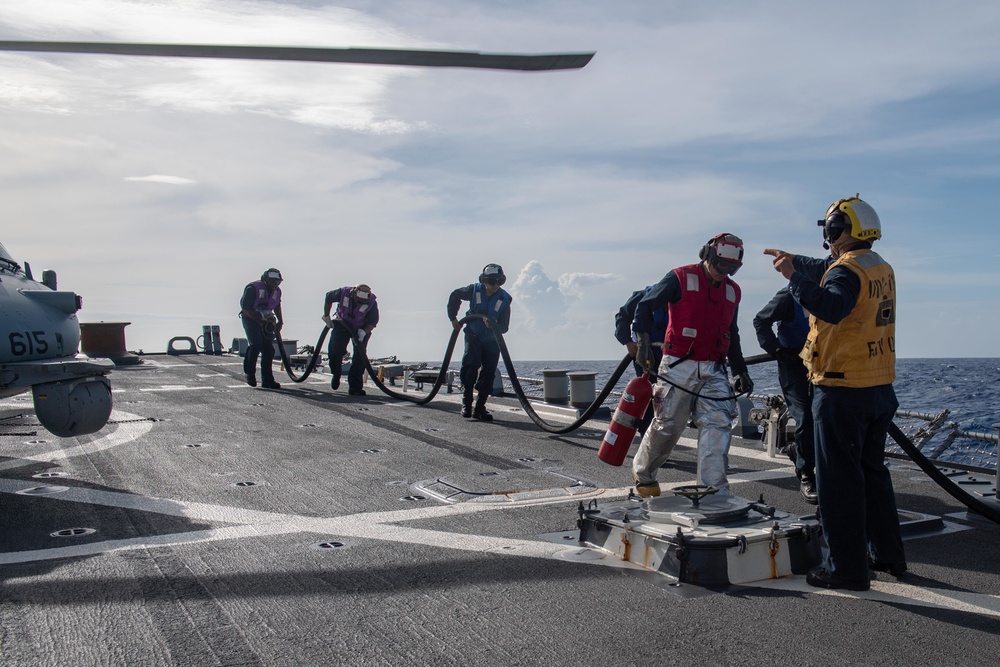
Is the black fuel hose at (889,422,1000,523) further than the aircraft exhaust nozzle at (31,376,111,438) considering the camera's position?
No

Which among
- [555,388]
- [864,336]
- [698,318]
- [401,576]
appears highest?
[698,318]

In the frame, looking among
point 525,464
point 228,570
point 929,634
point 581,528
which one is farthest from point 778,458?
point 228,570

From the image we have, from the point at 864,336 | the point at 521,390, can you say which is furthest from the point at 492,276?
the point at 864,336

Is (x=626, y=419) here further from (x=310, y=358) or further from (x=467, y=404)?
(x=310, y=358)

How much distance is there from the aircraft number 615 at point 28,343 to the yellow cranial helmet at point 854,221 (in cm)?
613

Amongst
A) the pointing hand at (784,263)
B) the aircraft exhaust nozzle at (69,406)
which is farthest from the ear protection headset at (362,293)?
the pointing hand at (784,263)

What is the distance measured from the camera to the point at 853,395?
14.0 ft

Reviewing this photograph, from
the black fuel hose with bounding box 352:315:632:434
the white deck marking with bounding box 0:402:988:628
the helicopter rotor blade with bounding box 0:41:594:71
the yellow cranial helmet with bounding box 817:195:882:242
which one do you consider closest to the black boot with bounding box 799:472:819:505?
the white deck marking with bounding box 0:402:988:628

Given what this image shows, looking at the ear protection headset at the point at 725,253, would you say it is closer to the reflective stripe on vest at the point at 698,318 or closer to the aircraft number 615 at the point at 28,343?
the reflective stripe on vest at the point at 698,318

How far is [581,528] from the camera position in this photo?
16.4 feet

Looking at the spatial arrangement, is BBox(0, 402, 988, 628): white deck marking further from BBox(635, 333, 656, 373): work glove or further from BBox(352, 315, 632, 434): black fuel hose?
BBox(352, 315, 632, 434): black fuel hose

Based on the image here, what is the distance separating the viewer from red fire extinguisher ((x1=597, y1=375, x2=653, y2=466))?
6.33 m

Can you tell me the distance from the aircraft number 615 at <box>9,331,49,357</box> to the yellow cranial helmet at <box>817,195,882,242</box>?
613 centimetres

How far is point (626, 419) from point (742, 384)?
1.02 m
